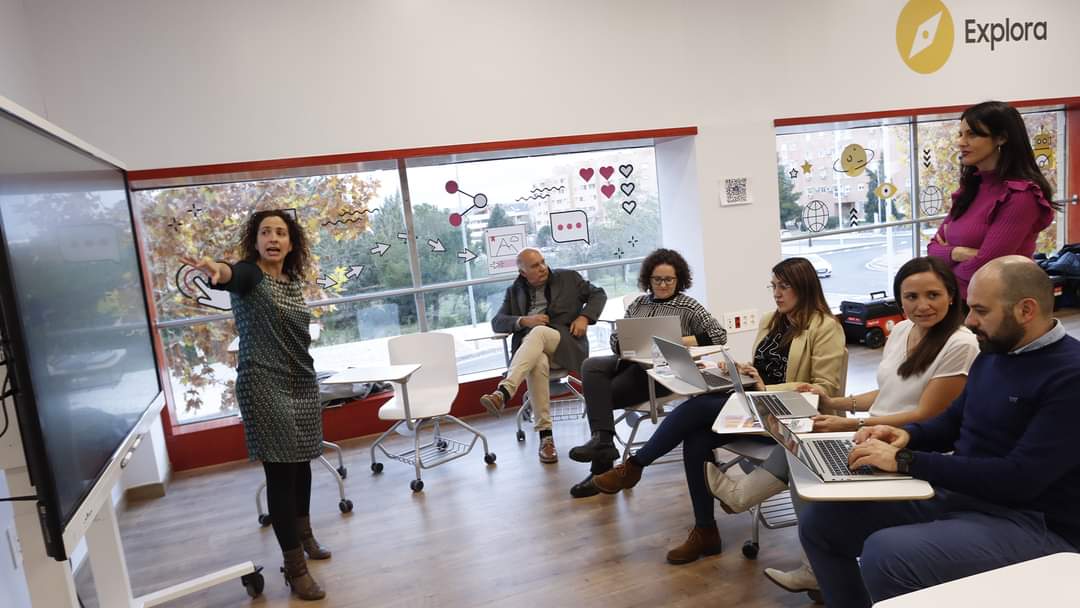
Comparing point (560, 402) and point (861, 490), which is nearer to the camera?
point (861, 490)

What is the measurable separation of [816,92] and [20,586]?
20.2ft

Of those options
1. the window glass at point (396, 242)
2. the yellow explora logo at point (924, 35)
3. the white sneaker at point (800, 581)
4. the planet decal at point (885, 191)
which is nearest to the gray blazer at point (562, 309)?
the window glass at point (396, 242)

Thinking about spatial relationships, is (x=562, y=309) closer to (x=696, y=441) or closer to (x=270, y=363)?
(x=696, y=441)

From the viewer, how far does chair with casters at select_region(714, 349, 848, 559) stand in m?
2.64

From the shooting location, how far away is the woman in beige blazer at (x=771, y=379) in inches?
112

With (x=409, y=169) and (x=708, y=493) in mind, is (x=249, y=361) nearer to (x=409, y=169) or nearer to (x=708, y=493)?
(x=708, y=493)

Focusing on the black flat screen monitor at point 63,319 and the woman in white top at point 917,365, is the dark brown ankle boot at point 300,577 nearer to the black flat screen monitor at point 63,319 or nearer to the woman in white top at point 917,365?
the black flat screen monitor at point 63,319

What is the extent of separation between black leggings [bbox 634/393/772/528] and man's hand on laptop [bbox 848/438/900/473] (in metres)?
0.97

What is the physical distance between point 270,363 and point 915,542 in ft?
7.70

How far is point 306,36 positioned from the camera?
4.62 m

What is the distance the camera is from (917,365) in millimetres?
2309

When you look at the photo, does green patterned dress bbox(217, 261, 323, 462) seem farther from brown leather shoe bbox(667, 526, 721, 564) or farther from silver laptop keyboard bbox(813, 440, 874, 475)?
silver laptop keyboard bbox(813, 440, 874, 475)

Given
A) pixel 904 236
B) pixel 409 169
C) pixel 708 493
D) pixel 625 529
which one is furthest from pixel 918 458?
pixel 904 236

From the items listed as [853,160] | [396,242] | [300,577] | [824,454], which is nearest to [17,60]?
[396,242]
